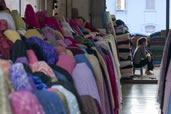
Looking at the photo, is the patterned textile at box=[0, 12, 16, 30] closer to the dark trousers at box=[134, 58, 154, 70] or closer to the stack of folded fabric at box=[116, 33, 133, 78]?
the stack of folded fabric at box=[116, 33, 133, 78]

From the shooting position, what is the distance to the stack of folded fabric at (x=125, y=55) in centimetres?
793

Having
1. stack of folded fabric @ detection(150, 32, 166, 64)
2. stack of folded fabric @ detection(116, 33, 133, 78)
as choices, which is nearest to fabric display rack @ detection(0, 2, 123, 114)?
stack of folded fabric @ detection(116, 33, 133, 78)

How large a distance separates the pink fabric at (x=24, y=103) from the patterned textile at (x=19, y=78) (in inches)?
5.7

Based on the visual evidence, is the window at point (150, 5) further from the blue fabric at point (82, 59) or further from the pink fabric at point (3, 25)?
the pink fabric at point (3, 25)

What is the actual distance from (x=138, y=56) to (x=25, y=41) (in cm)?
669

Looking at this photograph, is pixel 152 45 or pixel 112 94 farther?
pixel 152 45

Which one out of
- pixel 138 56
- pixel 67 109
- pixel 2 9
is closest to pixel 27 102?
pixel 67 109

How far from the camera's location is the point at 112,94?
10.7ft

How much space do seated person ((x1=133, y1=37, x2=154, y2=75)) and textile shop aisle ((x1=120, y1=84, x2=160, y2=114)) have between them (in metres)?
0.69

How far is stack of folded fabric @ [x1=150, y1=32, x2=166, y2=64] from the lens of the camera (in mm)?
9531

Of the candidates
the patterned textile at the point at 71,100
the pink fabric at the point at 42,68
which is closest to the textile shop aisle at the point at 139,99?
the pink fabric at the point at 42,68

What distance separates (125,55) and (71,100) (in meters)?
6.39

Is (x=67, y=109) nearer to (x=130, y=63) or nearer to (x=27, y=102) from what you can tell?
(x=27, y=102)

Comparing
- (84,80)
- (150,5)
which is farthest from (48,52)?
(150,5)
